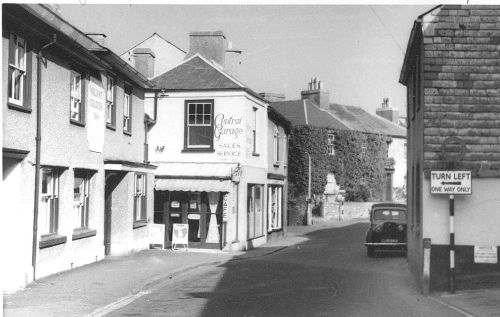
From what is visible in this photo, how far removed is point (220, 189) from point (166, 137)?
120 inches

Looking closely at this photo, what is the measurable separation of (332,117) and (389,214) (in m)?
23.1

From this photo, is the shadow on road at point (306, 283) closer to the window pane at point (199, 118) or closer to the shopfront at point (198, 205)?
the shopfront at point (198, 205)

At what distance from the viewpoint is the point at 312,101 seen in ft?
152

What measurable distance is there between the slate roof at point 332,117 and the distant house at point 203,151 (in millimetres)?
17150

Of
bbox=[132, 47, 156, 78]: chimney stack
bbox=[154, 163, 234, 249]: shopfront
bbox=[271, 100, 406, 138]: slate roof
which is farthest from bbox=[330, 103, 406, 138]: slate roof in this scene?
bbox=[154, 163, 234, 249]: shopfront

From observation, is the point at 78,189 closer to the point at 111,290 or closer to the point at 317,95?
the point at 111,290

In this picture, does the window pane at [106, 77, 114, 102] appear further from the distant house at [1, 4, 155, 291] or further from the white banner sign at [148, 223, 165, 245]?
the white banner sign at [148, 223, 165, 245]

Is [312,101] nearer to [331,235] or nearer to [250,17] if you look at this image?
[331,235]

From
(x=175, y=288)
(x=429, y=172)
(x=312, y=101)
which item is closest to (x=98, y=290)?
(x=175, y=288)

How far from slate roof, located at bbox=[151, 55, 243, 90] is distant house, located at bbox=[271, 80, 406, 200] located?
16.4 m

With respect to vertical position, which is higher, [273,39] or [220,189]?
[273,39]

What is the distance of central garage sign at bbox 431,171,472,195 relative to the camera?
489 inches

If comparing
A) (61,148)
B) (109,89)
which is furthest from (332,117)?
(61,148)

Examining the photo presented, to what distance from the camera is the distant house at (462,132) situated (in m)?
12.7
